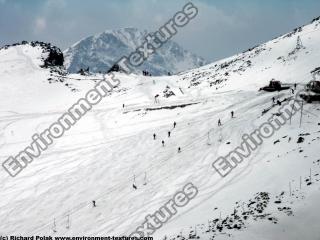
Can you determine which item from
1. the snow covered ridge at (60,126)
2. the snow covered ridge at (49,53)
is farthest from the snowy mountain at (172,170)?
the snow covered ridge at (49,53)

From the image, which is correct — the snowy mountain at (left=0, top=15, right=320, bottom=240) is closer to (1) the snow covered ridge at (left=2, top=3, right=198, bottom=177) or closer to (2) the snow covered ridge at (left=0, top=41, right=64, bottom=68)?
(1) the snow covered ridge at (left=2, top=3, right=198, bottom=177)

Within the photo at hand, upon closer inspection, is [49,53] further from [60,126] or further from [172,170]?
[172,170]

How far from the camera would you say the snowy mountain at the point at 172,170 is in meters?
23.6

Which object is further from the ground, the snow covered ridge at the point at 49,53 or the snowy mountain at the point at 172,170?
the snow covered ridge at the point at 49,53

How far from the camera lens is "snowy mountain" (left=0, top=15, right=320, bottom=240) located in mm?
23609

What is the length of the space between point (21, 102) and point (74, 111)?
1477cm

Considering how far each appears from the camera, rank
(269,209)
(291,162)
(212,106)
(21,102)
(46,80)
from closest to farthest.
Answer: (269,209)
(291,162)
(212,106)
(21,102)
(46,80)

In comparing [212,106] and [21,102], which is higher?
[21,102]

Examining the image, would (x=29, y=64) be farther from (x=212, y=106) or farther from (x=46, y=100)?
(x=212, y=106)

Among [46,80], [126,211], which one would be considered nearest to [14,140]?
[126,211]

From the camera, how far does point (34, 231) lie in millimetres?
31016

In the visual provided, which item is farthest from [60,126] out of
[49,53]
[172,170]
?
[49,53]

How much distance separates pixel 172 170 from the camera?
122 feet

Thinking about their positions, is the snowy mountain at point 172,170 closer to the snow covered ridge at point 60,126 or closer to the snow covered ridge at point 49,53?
the snow covered ridge at point 60,126
